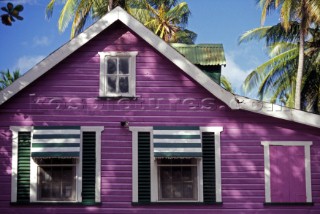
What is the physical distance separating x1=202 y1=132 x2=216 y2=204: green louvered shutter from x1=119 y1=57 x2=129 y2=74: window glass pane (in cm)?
260

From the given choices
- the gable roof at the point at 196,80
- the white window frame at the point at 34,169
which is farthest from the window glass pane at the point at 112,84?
the gable roof at the point at 196,80

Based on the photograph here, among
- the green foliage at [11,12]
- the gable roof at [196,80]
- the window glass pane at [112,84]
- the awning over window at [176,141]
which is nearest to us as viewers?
the green foliage at [11,12]

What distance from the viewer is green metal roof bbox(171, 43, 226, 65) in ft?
65.2

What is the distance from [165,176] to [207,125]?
1677 millimetres

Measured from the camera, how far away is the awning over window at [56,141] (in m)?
14.9

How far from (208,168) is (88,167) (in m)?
3.02

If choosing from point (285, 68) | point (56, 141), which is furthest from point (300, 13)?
point (56, 141)

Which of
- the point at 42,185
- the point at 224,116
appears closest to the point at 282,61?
the point at 224,116

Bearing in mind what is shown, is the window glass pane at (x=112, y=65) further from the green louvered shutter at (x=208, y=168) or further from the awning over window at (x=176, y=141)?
the green louvered shutter at (x=208, y=168)

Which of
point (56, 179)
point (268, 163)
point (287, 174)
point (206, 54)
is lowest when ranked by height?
point (56, 179)

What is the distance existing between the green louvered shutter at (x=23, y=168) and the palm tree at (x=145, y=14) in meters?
13.8

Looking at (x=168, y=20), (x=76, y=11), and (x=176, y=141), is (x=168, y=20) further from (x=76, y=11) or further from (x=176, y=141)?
(x=176, y=141)

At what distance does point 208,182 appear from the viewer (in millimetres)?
15211

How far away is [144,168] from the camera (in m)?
15.2
